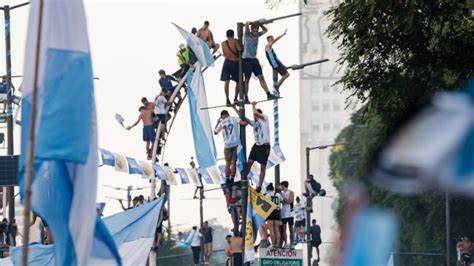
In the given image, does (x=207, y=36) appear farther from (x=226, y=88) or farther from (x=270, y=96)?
(x=270, y=96)

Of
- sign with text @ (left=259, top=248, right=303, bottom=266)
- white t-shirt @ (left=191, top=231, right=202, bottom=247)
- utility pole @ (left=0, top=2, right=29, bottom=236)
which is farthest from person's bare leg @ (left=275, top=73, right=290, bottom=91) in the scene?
white t-shirt @ (left=191, top=231, right=202, bottom=247)

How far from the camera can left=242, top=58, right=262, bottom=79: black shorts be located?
130 feet

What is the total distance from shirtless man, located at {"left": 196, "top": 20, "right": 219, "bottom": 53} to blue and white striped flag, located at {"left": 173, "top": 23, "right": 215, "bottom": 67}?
38cm

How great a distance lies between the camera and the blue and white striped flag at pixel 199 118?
42378 mm

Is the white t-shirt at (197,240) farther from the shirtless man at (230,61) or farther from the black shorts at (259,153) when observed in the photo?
the black shorts at (259,153)

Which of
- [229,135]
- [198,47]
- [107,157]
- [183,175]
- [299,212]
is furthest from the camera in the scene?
[299,212]

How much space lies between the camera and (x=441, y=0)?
109ft

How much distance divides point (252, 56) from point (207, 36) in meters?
→ 4.22

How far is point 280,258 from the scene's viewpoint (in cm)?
3494

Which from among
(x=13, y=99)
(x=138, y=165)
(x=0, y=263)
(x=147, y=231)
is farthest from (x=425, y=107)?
(x=13, y=99)

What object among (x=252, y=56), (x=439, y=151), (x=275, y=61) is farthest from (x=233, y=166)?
(x=439, y=151)

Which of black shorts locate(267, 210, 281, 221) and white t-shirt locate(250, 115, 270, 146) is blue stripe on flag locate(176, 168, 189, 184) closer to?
black shorts locate(267, 210, 281, 221)

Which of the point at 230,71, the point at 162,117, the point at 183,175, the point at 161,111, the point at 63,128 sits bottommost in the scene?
the point at 63,128

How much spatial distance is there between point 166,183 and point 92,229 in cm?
2520
